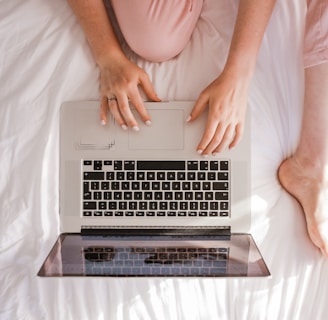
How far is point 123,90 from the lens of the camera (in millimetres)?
979

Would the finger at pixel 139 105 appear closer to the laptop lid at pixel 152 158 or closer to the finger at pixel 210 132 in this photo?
the laptop lid at pixel 152 158

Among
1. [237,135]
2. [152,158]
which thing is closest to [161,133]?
[152,158]

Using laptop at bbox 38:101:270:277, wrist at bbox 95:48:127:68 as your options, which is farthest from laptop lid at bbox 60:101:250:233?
wrist at bbox 95:48:127:68

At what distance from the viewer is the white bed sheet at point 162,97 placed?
994 mm

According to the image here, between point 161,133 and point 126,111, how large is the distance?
0.09 metres

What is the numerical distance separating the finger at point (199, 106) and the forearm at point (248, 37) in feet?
0.25

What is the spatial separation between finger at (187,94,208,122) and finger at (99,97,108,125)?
0.18m

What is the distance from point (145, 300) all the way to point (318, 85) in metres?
0.58

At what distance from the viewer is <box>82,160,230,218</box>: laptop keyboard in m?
0.99

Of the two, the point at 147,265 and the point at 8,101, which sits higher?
the point at 8,101

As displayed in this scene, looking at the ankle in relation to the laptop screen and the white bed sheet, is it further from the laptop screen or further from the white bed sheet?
the laptop screen

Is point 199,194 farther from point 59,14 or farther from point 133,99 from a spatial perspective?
point 59,14

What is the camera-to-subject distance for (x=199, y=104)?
0.97m

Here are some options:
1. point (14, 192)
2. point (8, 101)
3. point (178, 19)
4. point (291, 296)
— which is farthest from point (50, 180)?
point (291, 296)
